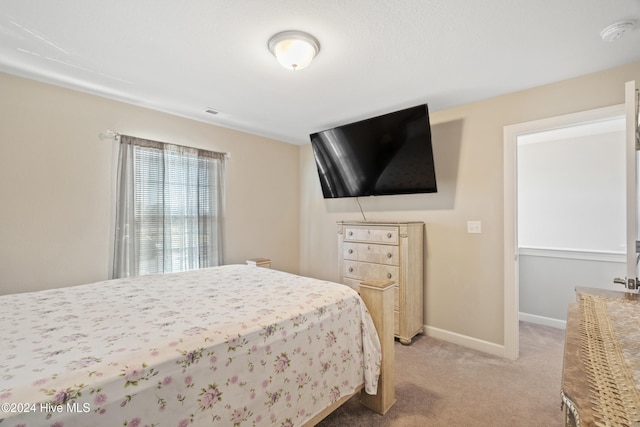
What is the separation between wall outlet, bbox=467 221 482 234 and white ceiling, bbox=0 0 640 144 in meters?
1.18

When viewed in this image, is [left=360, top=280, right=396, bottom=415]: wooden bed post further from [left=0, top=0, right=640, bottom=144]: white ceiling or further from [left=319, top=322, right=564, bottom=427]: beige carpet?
[left=0, top=0, right=640, bottom=144]: white ceiling

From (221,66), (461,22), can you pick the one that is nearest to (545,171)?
(461,22)

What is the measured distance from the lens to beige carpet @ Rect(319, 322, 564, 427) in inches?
68.6

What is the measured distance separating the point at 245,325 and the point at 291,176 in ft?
10.6

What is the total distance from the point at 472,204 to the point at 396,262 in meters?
0.92

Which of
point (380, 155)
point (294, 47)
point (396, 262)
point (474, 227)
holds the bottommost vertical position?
point (396, 262)

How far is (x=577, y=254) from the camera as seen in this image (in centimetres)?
317

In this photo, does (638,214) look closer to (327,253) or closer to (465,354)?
(465,354)

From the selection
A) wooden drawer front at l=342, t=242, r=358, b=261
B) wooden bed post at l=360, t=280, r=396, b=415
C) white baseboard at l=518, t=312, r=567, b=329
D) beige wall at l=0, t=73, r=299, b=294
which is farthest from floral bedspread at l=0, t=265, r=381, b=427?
white baseboard at l=518, t=312, r=567, b=329

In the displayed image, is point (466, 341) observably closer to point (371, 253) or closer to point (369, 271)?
point (369, 271)

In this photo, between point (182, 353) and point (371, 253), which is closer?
point (182, 353)

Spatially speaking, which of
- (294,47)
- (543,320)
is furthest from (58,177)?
(543,320)

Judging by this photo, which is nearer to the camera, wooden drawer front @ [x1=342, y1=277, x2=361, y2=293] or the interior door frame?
the interior door frame

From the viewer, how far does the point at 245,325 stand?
3.97 ft
